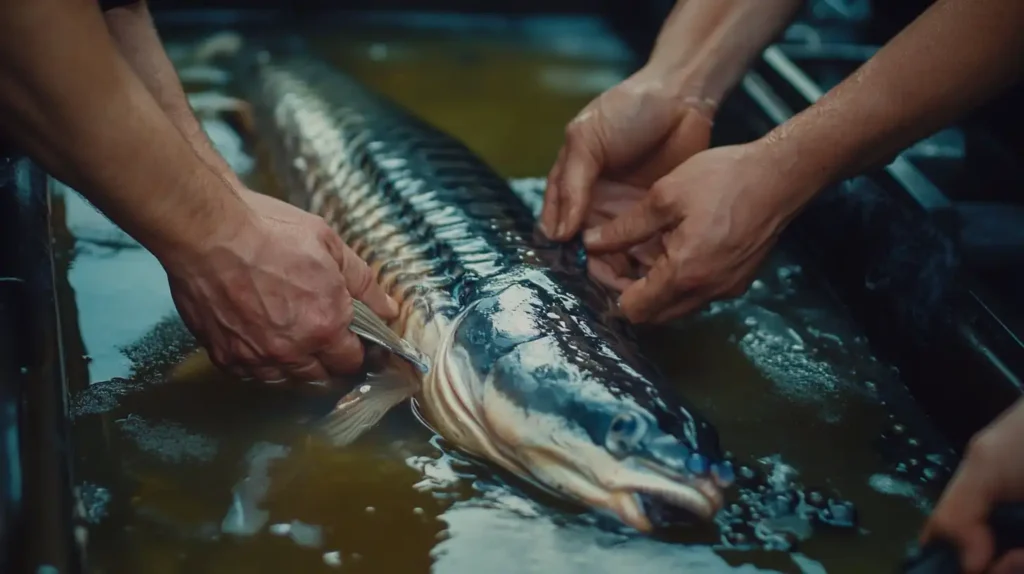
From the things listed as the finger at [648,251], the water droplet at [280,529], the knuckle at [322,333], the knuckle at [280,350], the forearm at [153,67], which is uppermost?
the forearm at [153,67]

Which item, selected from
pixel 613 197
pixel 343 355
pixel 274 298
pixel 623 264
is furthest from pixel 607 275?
pixel 274 298

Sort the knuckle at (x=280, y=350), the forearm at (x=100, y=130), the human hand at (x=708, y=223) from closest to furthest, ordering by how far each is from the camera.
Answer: the forearm at (x=100, y=130) → the knuckle at (x=280, y=350) → the human hand at (x=708, y=223)

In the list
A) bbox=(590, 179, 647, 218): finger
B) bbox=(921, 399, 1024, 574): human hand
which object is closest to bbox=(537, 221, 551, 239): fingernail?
bbox=(590, 179, 647, 218): finger

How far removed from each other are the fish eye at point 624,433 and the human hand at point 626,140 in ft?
1.86

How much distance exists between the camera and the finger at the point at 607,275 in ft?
5.73

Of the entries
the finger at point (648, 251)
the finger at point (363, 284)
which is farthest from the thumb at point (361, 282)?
the finger at point (648, 251)

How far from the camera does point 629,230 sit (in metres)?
1.71

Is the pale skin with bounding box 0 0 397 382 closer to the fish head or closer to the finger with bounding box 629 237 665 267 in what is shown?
the fish head

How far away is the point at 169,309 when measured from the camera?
1.78 metres

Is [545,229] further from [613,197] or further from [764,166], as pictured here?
[764,166]

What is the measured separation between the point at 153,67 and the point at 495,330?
2.76ft

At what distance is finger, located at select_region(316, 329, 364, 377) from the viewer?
1.54 metres

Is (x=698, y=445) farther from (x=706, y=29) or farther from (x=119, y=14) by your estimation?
(x=119, y=14)

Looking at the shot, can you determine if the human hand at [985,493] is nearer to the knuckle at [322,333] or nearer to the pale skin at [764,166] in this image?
the pale skin at [764,166]
